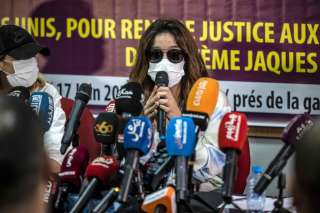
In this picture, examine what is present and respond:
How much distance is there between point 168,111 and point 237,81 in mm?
1377

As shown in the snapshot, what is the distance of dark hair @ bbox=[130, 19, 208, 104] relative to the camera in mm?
3451

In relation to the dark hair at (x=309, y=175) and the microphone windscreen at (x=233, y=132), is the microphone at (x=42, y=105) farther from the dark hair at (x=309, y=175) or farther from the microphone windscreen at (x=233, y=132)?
the dark hair at (x=309, y=175)

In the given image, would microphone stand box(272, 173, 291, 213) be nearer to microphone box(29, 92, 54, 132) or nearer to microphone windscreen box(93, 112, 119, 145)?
microphone windscreen box(93, 112, 119, 145)

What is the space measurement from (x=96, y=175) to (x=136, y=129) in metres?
0.19

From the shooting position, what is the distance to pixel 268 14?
13.5 ft

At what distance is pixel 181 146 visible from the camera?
222 cm

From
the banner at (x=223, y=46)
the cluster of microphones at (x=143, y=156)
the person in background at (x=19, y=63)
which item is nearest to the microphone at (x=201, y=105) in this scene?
the cluster of microphones at (x=143, y=156)

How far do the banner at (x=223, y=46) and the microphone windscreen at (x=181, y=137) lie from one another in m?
1.85

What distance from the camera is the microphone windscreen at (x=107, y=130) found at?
247cm

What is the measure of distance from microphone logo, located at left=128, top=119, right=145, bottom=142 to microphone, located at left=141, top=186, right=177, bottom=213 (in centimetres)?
18

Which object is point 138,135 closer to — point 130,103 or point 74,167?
point 130,103

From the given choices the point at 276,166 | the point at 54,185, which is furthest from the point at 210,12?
the point at 276,166

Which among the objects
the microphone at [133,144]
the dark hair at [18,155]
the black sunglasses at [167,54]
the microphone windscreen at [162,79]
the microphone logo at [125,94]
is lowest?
the microphone at [133,144]

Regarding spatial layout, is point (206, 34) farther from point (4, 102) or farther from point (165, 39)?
point (4, 102)
